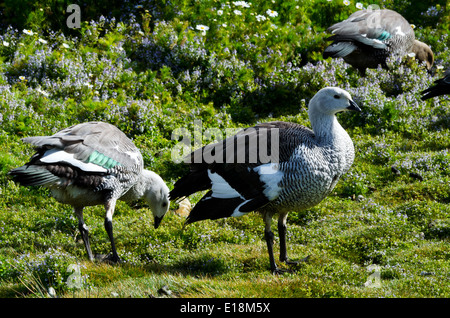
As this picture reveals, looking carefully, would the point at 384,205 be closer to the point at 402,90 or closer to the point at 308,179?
the point at 308,179

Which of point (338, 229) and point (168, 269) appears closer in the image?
point (168, 269)

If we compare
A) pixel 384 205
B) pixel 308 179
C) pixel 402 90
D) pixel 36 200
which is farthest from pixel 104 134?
pixel 402 90

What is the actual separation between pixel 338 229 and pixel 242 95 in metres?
4.27

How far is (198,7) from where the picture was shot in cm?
1232

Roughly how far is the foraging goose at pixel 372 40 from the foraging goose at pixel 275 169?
4.95 metres

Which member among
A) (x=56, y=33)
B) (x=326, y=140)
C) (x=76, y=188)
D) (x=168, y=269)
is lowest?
(x=168, y=269)

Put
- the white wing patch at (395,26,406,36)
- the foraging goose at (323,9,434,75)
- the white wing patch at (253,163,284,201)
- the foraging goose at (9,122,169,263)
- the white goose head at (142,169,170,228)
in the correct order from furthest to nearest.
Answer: the white wing patch at (395,26,406,36), the foraging goose at (323,9,434,75), the white goose head at (142,169,170,228), the foraging goose at (9,122,169,263), the white wing patch at (253,163,284,201)

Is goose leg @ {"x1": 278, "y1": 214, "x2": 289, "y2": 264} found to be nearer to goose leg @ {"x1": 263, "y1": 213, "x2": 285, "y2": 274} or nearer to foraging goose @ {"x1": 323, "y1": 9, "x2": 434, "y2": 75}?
goose leg @ {"x1": 263, "y1": 213, "x2": 285, "y2": 274}

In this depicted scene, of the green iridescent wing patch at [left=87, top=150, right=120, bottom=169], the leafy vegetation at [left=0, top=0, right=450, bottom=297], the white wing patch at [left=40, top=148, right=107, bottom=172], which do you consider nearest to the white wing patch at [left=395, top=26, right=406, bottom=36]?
the leafy vegetation at [left=0, top=0, right=450, bottom=297]

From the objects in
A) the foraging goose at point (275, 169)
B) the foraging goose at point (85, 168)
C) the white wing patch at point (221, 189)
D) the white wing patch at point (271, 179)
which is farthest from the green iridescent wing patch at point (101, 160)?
the white wing patch at point (271, 179)

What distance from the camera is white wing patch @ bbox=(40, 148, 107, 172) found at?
6.54 meters

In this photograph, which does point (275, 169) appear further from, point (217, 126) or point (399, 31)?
point (399, 31)

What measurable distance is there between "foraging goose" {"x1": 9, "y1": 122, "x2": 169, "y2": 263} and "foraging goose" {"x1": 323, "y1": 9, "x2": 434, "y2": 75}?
18.2 ft

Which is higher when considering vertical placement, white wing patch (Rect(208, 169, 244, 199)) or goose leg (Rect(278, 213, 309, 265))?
white wing patch (Rect(208, 169, 244, 199))
